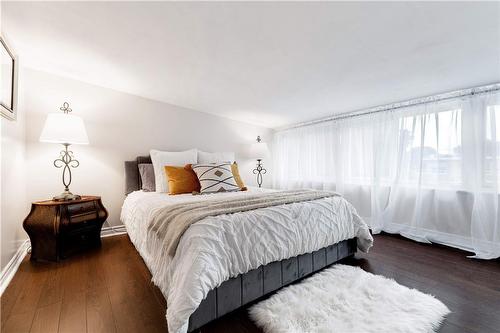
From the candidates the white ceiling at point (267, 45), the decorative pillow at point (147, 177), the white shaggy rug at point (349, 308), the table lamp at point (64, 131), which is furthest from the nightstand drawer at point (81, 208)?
the white shaggy rug at point (349, 308)

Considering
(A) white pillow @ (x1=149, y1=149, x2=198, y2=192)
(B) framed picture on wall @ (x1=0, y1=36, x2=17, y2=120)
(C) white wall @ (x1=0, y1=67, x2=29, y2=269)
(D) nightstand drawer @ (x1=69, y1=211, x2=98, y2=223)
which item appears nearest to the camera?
(B) framed picture on wall @ (x1=0, y1=36, x2=17, y2=120)

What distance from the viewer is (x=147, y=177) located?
284cm

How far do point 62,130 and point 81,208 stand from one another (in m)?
0.84

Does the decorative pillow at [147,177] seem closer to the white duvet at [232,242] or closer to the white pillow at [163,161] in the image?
the white pillow at [163,161]

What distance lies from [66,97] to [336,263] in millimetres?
3669

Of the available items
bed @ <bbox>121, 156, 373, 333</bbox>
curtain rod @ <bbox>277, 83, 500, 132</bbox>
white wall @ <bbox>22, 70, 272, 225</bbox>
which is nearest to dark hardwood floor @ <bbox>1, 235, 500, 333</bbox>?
bed @ <bbox>121, 156, 373, 333</bbox>

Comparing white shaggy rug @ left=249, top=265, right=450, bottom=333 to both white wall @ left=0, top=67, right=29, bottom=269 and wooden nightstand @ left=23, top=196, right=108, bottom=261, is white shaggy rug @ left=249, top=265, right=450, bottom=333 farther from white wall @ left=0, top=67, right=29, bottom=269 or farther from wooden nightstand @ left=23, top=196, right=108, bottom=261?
white wall @ left=0, top=67, right=29, bottom=269

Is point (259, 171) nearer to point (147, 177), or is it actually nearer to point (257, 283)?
point (147, 177)

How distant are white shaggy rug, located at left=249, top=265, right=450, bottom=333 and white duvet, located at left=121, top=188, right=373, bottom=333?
28 cm

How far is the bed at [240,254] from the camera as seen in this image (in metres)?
1.15

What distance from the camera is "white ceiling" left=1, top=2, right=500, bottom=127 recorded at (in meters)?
Result: 1.46

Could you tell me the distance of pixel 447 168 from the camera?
2621mm

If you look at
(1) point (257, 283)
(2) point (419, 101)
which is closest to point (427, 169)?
(2) point (419, 101)

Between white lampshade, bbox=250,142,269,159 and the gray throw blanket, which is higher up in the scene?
white lampshade, bbox=250,142,269,159
